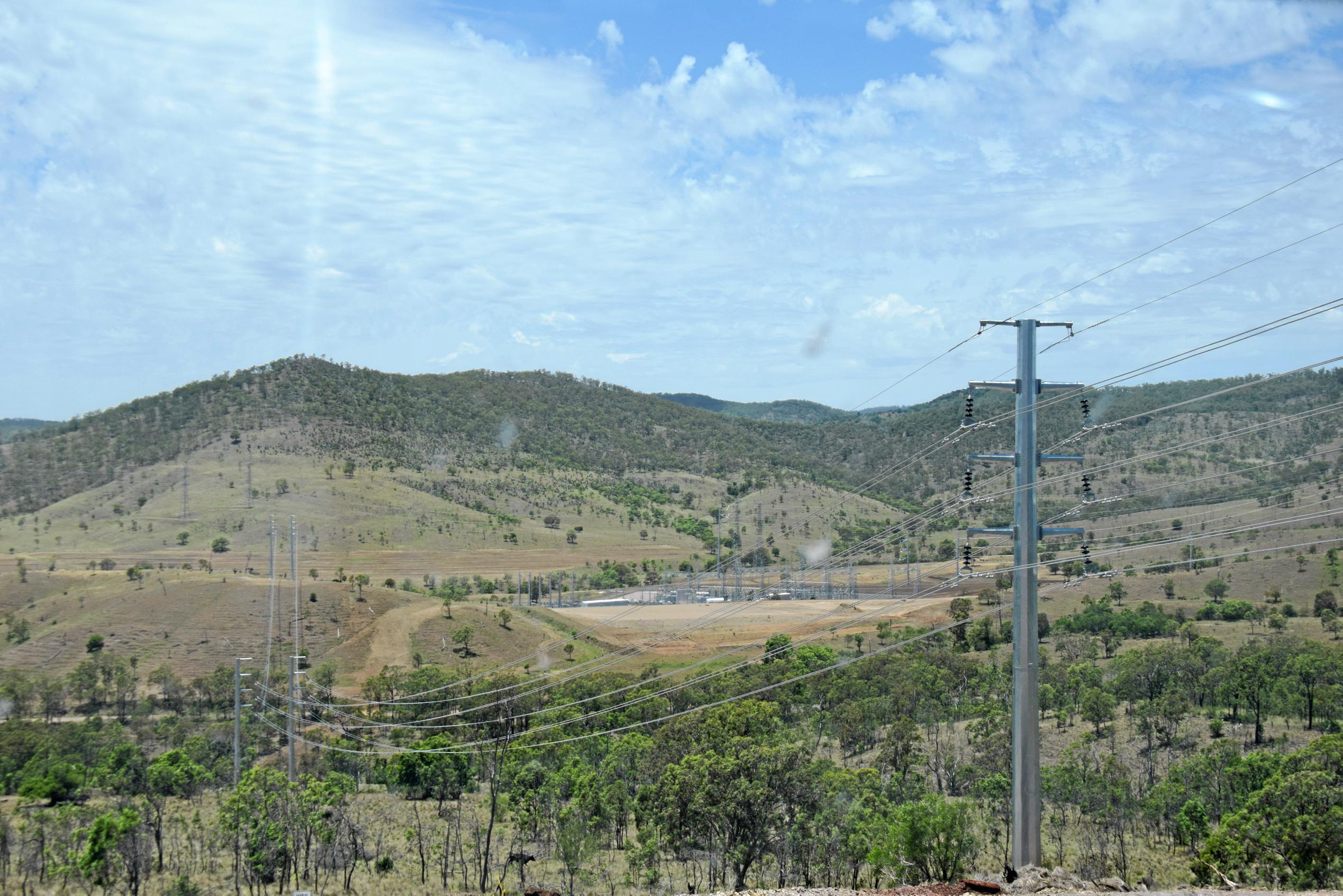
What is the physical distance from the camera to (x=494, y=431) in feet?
560

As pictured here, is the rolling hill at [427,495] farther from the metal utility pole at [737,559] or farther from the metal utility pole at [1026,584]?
the metal utility pole at [1026,584]

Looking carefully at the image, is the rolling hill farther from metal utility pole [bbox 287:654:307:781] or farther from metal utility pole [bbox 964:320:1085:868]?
metal utility pole [bbox 964:320:1085:868]

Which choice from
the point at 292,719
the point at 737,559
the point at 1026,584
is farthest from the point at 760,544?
the point at 1026,584

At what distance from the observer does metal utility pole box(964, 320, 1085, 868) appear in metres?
14.2

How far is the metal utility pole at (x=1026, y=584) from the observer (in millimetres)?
14164

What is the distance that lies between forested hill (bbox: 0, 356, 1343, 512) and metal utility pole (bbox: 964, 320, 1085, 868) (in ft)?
312

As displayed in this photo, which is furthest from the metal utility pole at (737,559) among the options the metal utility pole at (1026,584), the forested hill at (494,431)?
the metal utility pole at (1026,584)

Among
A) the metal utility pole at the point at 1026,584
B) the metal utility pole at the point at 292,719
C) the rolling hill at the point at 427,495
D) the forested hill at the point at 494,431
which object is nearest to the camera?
Answer: the metal utility pole at the point at 1026,584

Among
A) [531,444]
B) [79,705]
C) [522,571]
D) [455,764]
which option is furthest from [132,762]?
[531,444]

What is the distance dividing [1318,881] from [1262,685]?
19995 mm

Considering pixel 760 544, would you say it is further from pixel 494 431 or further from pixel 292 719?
pixel 292 719

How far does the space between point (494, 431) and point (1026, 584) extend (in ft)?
525

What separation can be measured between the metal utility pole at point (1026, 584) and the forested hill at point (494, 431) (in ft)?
312

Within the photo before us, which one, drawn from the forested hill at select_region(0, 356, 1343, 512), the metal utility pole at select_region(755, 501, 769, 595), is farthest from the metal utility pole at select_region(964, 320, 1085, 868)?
the forested hill at select_region(0, 356, 1343, 512)
